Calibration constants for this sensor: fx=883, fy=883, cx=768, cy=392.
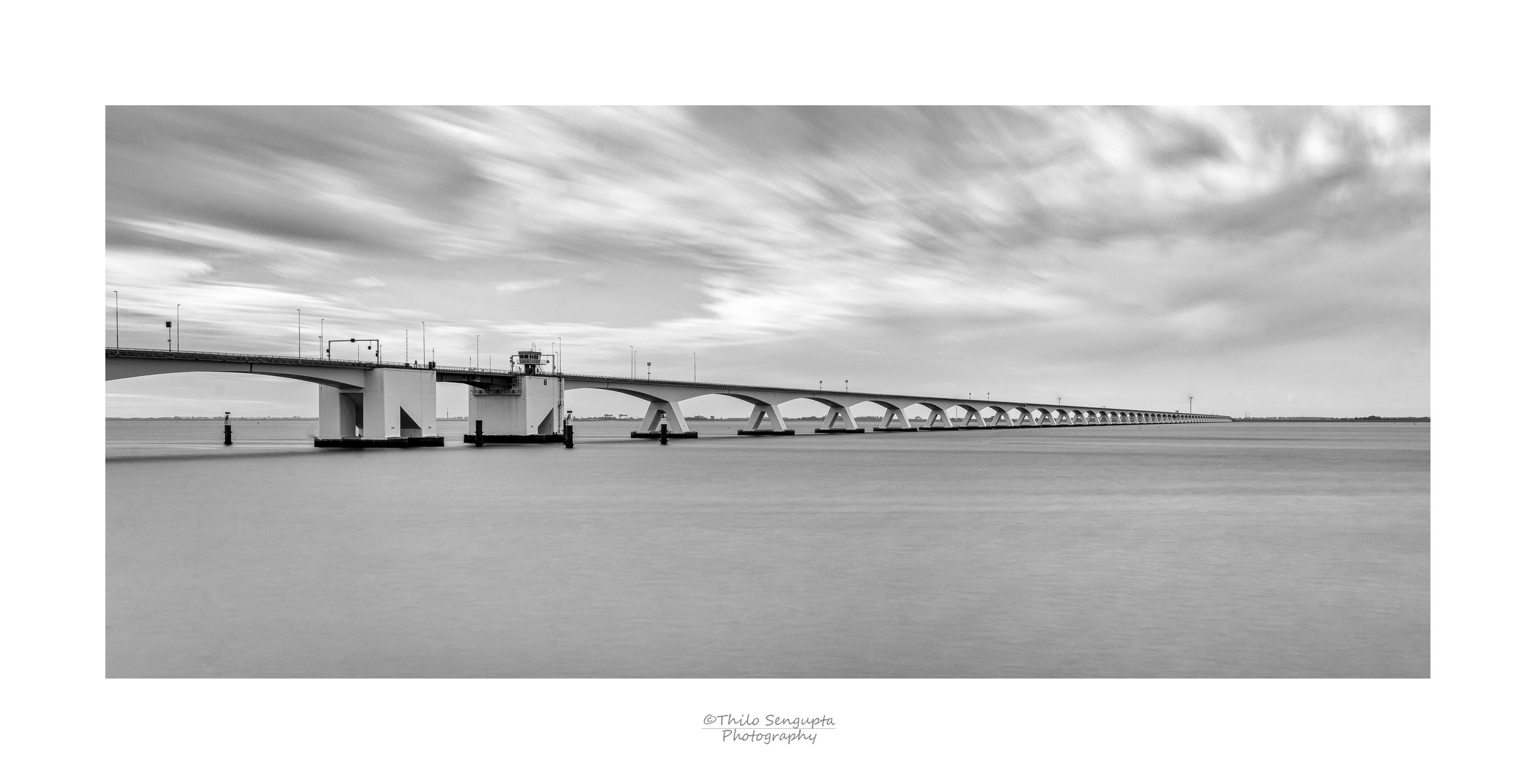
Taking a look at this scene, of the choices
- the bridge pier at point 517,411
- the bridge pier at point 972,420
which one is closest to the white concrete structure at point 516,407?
the bridge pier at point 517,411

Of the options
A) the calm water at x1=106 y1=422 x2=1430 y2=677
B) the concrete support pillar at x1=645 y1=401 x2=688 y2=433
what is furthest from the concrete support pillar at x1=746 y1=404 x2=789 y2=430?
the calm water at x1=106 y1=422 x2=1430 y2=677

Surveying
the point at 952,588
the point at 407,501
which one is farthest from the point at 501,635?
the point at 407,501

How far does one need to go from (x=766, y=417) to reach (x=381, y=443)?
5250 centimetres

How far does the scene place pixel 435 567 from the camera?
11.4 metres

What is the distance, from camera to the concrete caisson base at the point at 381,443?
52156 mm

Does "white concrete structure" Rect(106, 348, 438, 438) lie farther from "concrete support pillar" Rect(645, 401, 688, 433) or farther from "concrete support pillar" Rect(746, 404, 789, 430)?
"concrete support pillar" Rect(746, 404, 789, 430)

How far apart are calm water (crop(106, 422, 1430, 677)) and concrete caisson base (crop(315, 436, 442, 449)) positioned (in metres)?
27.6

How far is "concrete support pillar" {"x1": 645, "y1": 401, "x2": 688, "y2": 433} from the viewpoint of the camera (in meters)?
78.9

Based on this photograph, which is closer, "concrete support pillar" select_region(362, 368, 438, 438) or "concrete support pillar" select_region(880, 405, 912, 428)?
"concrete support pillar" select_region(362, 368, 438, 438)

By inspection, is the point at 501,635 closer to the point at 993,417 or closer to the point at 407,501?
the point at 407,501

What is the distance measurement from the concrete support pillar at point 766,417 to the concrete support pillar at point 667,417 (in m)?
14.0

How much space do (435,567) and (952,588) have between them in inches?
256

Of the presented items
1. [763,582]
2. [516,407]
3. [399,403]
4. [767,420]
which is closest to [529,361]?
[516,407]

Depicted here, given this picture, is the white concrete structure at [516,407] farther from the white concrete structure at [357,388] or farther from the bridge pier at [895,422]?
the bridge pier at [895,422]
